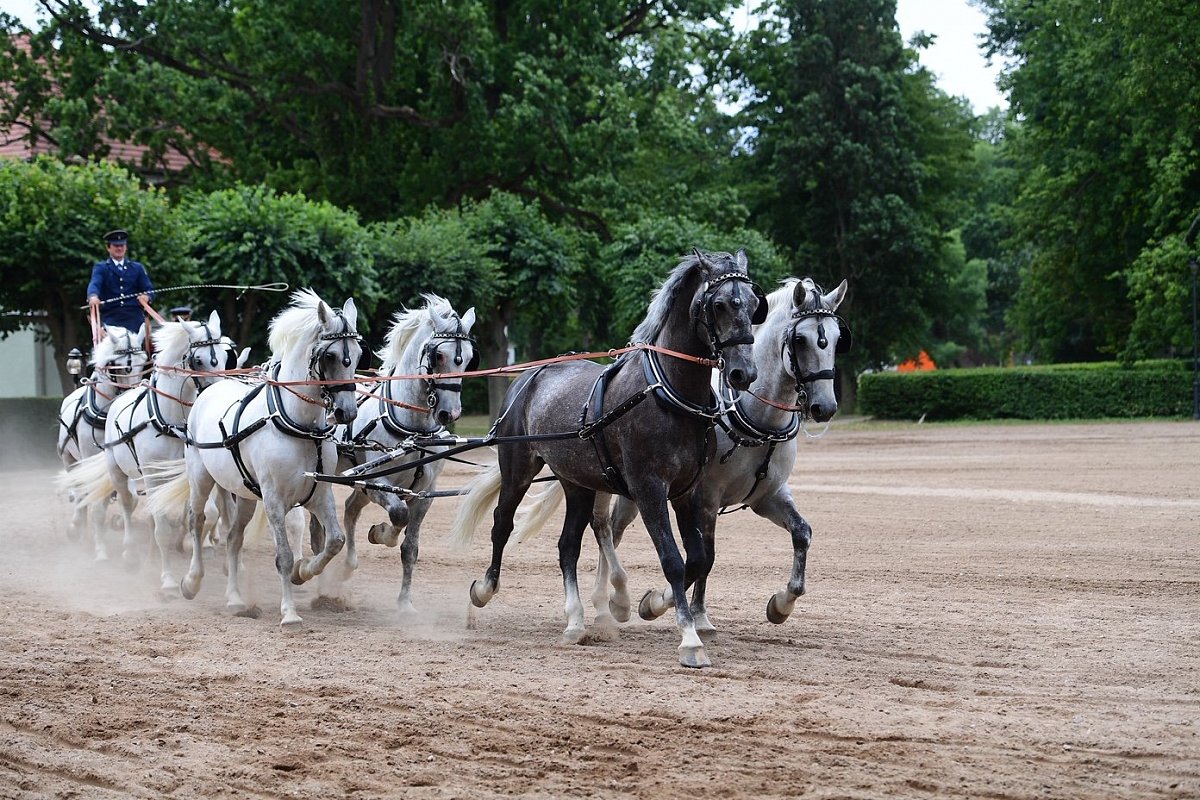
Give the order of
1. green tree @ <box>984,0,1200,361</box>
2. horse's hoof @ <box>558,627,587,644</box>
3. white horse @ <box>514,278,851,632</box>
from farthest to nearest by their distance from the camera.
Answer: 1. green tree @ <box>984,0,1200,361</box>
2. horse's hoof @ <box>558,627,587,644</box>
3. white horse @ <box>514,278,851,632</box>

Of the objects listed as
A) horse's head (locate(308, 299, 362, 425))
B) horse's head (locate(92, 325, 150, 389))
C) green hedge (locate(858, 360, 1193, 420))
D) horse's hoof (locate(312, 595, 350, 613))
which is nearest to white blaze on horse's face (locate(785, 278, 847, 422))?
horse's head (locate(308, 299, 362, 425))

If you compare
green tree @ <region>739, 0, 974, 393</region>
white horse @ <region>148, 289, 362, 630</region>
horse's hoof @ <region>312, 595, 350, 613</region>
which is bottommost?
horse's hoof @ <region>312, 595, 350, 613</region>

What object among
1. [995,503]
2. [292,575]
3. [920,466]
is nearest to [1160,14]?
[920,466]

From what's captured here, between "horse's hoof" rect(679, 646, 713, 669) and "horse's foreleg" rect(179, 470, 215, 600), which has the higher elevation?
"horse's foreleg" rect(179, 470, 215, 600)

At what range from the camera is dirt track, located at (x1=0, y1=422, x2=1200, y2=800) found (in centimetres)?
525

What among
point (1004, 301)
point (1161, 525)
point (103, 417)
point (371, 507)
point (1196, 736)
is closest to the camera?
point (1196, 736)

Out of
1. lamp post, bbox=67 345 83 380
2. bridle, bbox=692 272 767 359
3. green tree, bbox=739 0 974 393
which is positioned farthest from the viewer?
green tree, bbox=739 0 974 393

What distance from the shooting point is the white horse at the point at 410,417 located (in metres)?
9.52

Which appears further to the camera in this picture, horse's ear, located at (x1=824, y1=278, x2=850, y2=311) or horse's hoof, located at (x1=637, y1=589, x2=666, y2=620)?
horse's hoof, located at (x1=637, y1=589, x2=666, y2=620)

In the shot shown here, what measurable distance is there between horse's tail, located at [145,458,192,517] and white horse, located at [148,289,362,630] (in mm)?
1037

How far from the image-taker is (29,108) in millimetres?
30516

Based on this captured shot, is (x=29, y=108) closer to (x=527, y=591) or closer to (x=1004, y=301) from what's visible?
(x=527, y=591)

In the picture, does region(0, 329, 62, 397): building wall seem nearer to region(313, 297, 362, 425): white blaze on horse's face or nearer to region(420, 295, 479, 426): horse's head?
region(420, 295, 479, 426): horse's head

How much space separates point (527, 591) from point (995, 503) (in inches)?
299
